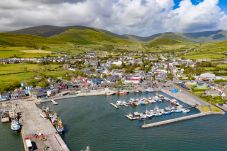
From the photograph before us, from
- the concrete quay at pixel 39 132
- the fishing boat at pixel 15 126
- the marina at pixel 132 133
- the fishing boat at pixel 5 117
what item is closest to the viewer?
the concrete quay at pixel 39 132

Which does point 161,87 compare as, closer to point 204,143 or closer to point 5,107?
point 204,143

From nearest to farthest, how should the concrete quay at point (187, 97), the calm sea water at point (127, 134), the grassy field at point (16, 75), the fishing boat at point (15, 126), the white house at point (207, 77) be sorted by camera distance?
1. the calm sea water at point (127, 134)
2. the fishing boat at point (15, 126)
3. the concrete quay at point (187, 97)
4. the grassy field at point (16, 75)
5. the white house at point (207, 77)

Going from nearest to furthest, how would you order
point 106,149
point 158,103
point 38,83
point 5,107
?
point 106,149 → point 5,107 → point 158,103 → point 38,83

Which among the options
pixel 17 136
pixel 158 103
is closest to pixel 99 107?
pixel 158 103

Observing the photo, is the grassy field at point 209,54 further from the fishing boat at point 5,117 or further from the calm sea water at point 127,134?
the fishing boat at point 5,117

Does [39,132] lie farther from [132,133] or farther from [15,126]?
[132,133]

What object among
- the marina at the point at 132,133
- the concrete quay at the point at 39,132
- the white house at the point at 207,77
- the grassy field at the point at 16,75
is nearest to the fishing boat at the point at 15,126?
the concrete quay at the point at 39,132

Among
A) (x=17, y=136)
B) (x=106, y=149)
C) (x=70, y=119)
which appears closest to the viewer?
(x=106, y=149)
